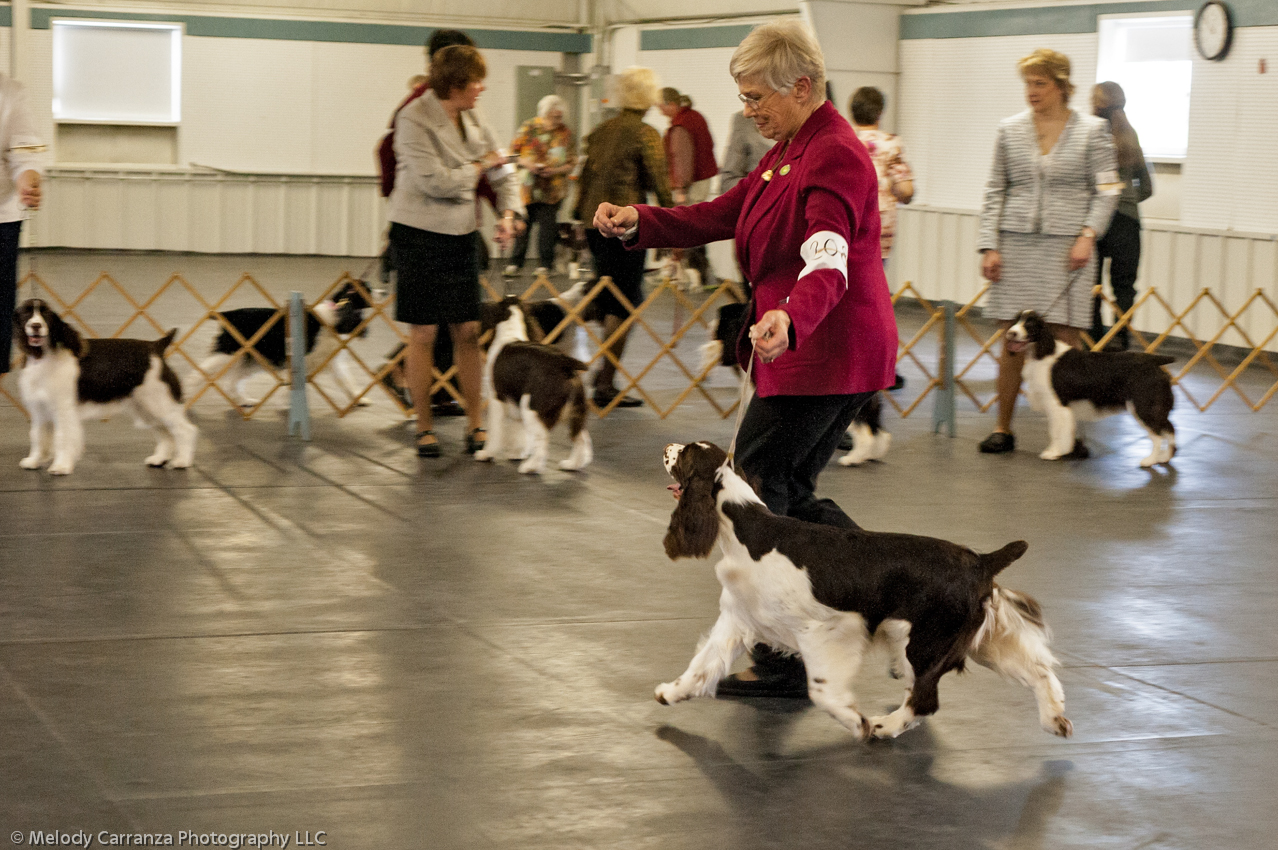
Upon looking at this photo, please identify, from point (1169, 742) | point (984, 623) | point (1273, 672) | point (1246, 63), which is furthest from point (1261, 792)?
point (1246, 63)

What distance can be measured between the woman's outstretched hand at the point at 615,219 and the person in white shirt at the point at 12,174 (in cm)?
282

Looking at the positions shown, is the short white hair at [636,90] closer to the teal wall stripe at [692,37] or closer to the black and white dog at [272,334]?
the black and white dog at [272,334]

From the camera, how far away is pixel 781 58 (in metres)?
3.04

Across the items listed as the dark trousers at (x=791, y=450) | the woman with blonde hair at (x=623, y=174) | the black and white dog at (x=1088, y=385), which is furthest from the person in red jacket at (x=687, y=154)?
the dark trousers at (x=791, y=450)

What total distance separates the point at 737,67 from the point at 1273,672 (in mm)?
2017

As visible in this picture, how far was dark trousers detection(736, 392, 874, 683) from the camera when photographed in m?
3.25

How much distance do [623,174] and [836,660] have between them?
14.9 feet

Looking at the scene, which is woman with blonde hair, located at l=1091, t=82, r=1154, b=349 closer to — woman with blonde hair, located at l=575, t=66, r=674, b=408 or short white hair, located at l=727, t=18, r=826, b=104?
woman with blonde hair, located at l=575, t=66, r=674, b=408

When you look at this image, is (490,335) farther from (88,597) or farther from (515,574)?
(88,597)

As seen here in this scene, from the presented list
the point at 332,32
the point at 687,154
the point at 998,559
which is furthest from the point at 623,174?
the point at 332,32

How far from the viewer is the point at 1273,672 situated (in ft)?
12.0

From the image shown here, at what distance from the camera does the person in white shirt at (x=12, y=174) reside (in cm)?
537

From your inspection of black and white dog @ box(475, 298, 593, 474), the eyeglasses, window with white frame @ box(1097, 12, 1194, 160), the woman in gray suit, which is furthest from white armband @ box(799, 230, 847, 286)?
window with white frame @ box(1097, 12, 1194, 160)

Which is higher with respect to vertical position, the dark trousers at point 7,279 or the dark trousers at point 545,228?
the dark trousers at point 545,228
